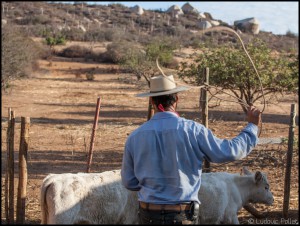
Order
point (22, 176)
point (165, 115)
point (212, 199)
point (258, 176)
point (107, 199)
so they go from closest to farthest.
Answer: point (165, 115)
point (107, 199)
point (212, 199)
point (258, 176)
point (22, 176)

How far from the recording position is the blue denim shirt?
13.1 feet

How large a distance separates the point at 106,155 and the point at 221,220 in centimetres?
712

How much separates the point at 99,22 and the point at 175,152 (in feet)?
287

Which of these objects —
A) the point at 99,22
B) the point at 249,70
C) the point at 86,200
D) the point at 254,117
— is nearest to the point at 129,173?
the point at 254,117

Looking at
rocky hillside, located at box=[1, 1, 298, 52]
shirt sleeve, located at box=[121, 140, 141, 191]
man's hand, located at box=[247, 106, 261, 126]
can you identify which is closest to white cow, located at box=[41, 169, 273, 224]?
shirt sleeve, located at box=[121, 140, 141, 191]

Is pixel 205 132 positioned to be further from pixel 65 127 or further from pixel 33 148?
pixel 65 127

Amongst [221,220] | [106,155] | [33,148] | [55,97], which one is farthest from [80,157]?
[55,97]

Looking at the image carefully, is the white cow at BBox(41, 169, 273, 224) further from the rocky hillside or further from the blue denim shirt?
the rocky hillside

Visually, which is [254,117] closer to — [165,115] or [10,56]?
[165,115]

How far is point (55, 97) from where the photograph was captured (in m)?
26.9

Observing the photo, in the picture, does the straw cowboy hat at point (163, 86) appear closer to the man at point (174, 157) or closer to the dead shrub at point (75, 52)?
the man at point (174, 157)

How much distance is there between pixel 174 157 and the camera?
401cm

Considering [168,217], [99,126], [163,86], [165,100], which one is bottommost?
[99,126]

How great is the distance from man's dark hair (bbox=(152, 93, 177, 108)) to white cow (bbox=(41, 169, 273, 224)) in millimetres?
2170
